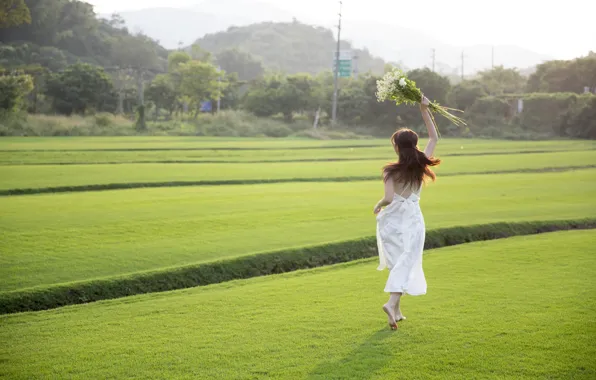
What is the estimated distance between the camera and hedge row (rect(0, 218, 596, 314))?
8828 millimetres

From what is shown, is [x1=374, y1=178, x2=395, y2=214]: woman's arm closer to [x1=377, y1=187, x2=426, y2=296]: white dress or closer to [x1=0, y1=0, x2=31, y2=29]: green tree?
[x1=377, y1=187, x2=426, y2=296]: white dress

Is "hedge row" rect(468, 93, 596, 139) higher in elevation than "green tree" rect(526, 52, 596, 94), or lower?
lower

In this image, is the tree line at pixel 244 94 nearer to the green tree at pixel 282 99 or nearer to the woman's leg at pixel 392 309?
the green tree at pixel 282 99

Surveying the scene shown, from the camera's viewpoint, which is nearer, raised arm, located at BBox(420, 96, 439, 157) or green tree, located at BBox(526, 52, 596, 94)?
raised arm, located at BBox(420, 96, 439, 157)

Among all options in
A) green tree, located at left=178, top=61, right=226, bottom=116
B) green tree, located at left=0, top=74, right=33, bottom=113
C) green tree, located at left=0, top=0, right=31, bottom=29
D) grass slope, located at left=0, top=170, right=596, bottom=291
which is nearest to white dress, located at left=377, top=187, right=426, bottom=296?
grass slope, located at left=0, top=170, right=596, bottom=291

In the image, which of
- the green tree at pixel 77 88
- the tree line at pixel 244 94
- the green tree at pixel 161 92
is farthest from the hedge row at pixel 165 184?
the green tree at pixel 161 92

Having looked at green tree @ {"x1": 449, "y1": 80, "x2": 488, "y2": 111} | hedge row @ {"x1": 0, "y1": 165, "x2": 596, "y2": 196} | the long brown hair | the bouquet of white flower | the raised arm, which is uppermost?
green tree @ {"x1": 449, "y1": 80, "x2": 488, "y2": 111}

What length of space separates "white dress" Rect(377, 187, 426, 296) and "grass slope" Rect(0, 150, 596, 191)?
14383mm

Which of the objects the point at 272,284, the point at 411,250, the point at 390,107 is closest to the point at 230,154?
the point at 272,284

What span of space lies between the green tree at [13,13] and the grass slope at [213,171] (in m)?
64.7

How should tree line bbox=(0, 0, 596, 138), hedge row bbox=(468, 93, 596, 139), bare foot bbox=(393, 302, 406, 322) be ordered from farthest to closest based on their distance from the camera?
1. hedge row bbox=(468, 93, 596, 139)
2. tree line bbox=(0, 0, 596, 138)
3. bare foot bbox=(393, 302, 406, 322)

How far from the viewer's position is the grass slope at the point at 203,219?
10625 mm

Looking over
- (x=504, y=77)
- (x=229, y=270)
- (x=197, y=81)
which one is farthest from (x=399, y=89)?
(x=504, y=77)

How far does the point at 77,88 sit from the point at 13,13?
3084 centimetres
